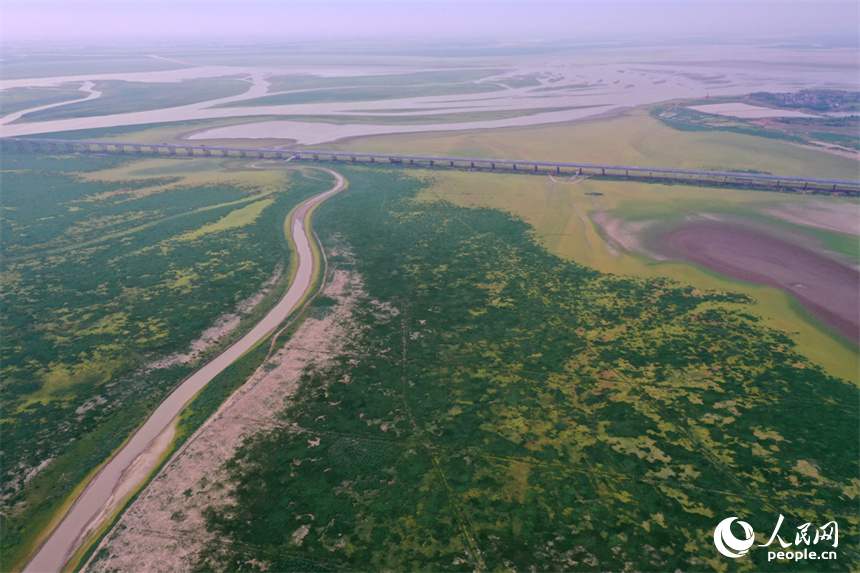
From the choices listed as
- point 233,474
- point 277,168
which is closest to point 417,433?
point 233,474

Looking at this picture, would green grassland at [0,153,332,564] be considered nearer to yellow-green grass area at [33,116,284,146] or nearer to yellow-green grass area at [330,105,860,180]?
yellow-green grass area at [33,116,284,146]

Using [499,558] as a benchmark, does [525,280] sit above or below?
above

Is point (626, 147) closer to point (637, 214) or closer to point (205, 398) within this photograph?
point (637, 214)

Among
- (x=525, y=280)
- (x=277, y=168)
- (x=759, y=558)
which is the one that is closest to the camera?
(x=759, y=558)

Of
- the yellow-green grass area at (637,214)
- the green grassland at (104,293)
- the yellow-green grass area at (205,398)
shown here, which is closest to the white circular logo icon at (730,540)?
the yellow-green grass area at (637,214)

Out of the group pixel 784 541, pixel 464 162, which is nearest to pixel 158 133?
pixel 464 162

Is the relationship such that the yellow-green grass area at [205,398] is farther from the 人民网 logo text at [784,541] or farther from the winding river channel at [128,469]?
the 人民网 logo text at [784,541]

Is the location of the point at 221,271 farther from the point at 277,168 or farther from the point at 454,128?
the point at 454,128
